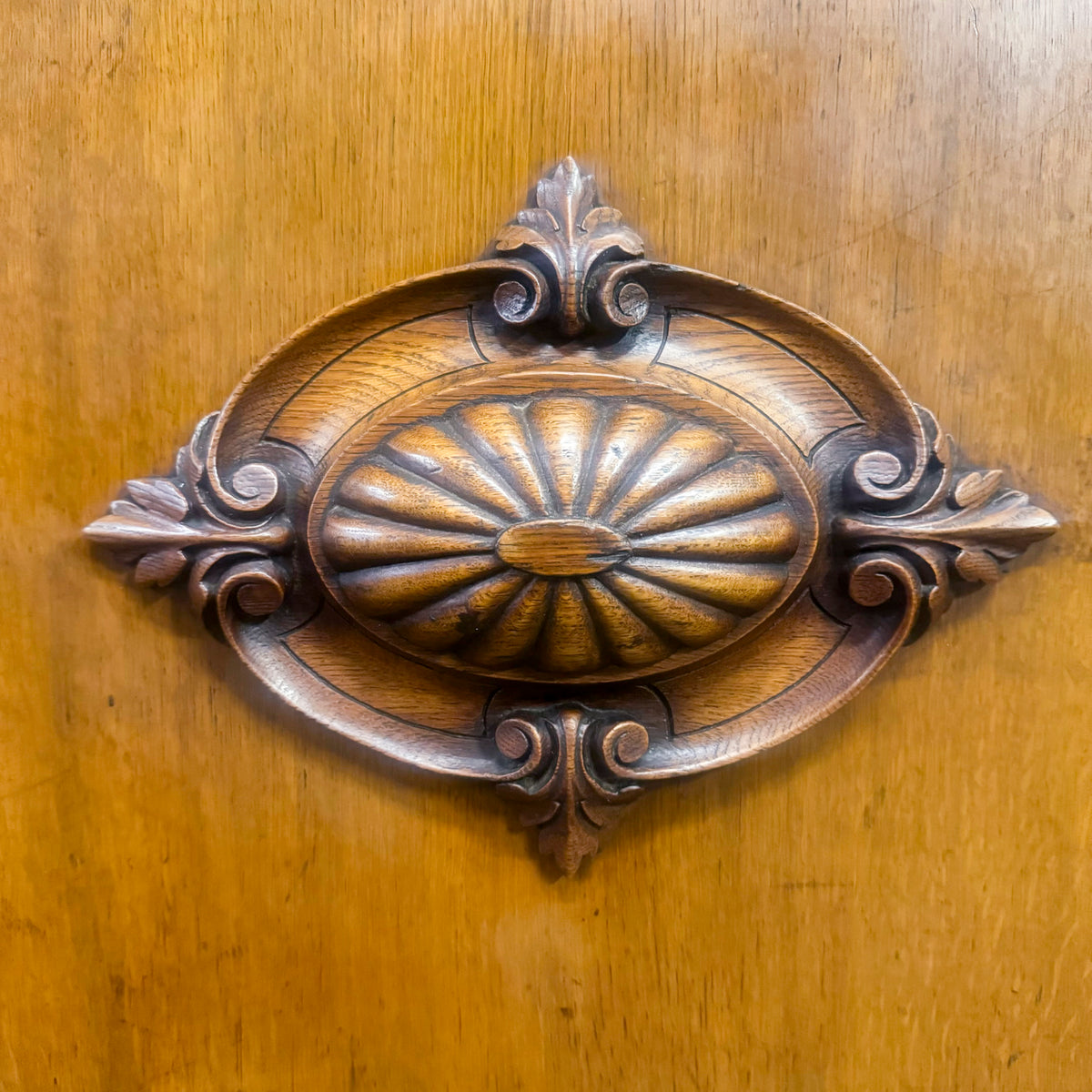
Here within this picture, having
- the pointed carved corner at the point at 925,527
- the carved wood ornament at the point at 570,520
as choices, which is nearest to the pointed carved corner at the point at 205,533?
the carved wood ornament at the point at 570,520

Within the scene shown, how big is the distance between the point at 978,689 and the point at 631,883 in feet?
0.70

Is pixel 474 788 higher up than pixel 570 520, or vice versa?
pixel 570 520

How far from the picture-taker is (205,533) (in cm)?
46

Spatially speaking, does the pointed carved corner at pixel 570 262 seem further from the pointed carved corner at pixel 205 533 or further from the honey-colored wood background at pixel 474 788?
the pointed carved corner at pixel 205 533

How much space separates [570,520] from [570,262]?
0.12m

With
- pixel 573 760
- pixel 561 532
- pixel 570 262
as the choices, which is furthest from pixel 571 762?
pixel 570 262

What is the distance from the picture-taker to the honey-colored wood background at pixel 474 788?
17.7 inches

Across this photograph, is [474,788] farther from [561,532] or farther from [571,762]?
[561,532]

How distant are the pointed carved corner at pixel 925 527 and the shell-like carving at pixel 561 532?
0.04 meters

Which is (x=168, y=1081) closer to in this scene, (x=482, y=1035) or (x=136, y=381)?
(x=482, y=1035)

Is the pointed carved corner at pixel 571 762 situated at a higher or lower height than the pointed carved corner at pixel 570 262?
lower

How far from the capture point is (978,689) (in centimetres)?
49

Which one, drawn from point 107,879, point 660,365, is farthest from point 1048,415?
point 107,879

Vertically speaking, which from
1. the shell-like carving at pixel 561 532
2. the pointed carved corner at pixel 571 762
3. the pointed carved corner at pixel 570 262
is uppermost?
the pointed carved corner at pixel 570 262
